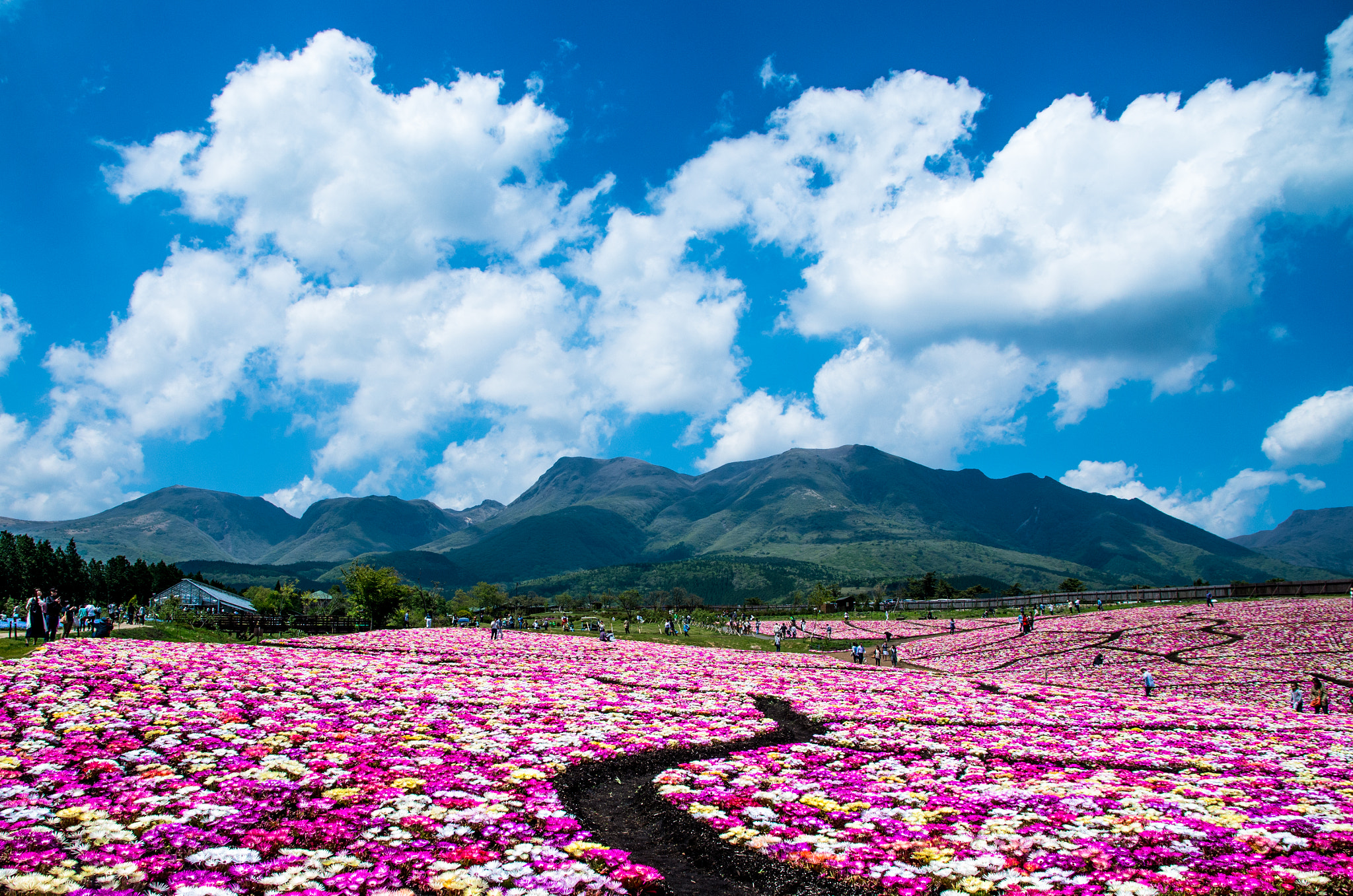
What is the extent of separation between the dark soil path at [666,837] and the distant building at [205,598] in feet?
379

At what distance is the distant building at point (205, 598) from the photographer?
363 ft

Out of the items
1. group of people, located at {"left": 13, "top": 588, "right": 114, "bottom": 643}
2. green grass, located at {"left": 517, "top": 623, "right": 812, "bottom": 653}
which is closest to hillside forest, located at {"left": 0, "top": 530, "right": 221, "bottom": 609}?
group of people, located at {"left": 13, "top": 588, "right": 114, "bottom": 643}

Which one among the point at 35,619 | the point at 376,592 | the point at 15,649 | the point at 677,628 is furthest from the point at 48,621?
the point at 376,592

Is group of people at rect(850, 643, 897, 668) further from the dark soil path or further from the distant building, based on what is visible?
the distant building

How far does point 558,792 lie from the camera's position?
1176 centimetres

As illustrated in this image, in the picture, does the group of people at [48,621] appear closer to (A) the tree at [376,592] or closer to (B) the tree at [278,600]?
(A) the tree at [376,592]

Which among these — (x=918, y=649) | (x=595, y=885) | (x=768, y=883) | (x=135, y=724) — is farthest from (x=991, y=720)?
(x=918, y=649)

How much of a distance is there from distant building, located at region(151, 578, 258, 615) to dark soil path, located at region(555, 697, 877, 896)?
115623 millimetres

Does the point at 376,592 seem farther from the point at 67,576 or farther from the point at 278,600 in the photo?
the point at 278,600

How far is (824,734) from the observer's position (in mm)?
18234

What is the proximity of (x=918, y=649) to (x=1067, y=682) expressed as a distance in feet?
66.1

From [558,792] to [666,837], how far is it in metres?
2.36

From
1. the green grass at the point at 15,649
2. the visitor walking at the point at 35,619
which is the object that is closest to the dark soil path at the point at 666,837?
the green grass at the point at 15,649

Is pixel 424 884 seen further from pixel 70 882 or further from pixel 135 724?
pixel 135 724
